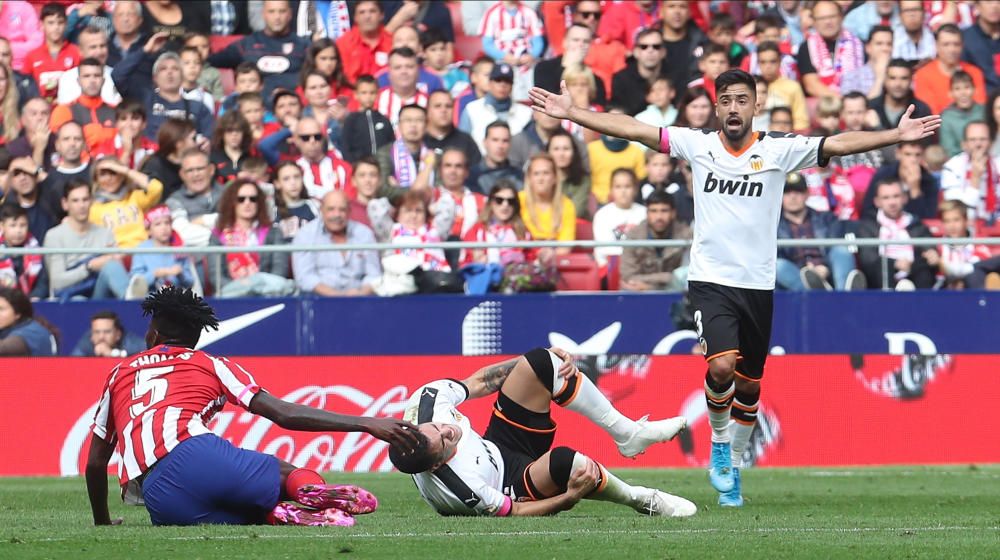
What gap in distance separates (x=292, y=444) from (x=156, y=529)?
6.57 meters

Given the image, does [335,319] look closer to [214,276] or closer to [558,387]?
[214,276]

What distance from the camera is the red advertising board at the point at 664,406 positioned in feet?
50.1

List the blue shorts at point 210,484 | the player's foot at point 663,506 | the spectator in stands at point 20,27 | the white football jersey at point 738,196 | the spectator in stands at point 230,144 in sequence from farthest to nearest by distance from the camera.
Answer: the spectator in stands at point 20,27, the spectator in stands at point 230,144, the white football jersey at point 738,196, the player's foot at point 663,506, the blue shorts at point 210,484

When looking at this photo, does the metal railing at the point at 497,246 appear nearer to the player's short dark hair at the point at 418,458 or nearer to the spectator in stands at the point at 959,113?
the spectator in stands at the point at 959,113

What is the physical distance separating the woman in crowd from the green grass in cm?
556

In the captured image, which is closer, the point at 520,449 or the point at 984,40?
the point at 520,449

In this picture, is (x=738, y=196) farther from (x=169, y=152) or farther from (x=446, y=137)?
(x=169, y=152)

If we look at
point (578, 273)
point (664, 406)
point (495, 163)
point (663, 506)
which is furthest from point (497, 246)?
point (663, 506)

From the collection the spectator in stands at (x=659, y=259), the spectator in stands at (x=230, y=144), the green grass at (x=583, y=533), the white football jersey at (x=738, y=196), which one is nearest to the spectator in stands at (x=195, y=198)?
the spectator in stands at (x=230, y=144)

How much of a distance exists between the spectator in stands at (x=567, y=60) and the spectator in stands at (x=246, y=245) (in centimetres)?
405

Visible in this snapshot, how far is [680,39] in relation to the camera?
19.0 metres

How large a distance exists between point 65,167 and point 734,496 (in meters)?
9.51

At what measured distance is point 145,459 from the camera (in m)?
8.51

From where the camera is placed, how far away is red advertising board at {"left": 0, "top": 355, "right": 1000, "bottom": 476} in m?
15.3
